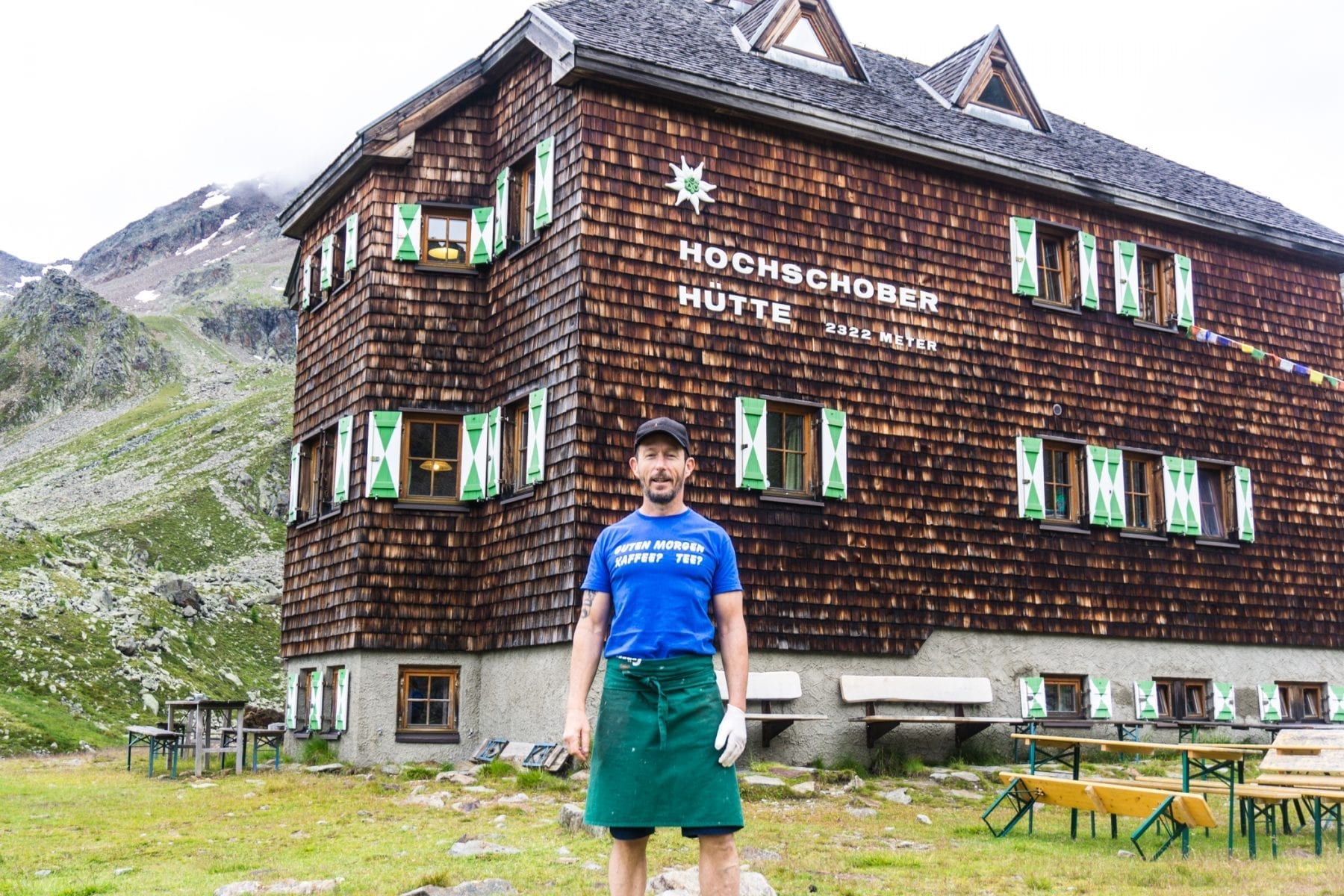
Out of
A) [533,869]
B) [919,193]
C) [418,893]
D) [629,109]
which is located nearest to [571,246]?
[629,109]

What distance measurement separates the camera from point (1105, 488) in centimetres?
1814

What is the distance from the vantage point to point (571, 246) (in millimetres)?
15289

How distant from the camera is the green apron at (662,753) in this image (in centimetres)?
521

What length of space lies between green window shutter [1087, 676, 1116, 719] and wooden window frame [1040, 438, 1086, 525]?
209cm

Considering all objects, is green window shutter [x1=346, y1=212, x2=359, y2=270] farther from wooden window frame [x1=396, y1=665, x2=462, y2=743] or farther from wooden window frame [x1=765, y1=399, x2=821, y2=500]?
wooden window frame [x1=765, y1=399, x2=821, y2=500]

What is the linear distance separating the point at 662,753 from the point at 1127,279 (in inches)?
618

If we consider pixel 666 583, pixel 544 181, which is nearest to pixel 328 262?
A: pixel 544 181

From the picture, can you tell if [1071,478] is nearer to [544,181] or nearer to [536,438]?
[536,438]

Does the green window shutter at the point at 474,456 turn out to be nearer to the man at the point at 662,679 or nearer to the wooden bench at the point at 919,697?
the wooden bench at the point at 919,697

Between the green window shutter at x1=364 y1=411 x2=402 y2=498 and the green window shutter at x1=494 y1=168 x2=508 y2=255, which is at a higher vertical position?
the green window shutter at x1=494 y1=168 x2=508 y2=255

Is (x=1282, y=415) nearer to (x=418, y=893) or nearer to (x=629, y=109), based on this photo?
(x=629, y=109)

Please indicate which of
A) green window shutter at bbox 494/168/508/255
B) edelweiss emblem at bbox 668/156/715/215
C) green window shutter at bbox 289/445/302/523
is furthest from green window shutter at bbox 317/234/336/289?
edelweiss emblem at bbox 668/156/715/215

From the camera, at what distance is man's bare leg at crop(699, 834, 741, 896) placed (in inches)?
202

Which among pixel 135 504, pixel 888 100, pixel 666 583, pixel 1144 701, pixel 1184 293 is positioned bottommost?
pixel 1144 701
